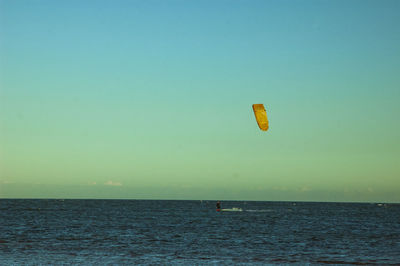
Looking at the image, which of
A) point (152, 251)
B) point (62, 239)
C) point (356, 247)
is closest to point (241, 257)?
point (152, 251)

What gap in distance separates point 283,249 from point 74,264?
18.9 metres

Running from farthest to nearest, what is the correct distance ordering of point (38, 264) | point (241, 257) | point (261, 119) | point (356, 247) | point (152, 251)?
point (356, 247), point (152, 251), point (241, 257), point (38, 264), point (261, 119)

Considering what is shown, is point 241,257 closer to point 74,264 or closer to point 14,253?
point 74,264

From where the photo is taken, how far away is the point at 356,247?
1734 inches

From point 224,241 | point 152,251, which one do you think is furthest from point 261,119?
point 224,241

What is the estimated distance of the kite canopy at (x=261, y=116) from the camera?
82.7ft

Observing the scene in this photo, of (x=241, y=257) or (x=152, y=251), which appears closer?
(x=241, y=257)

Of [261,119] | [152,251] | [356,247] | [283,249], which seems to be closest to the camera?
[261,119]

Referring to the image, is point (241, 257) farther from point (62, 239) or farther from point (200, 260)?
point (62, 239)

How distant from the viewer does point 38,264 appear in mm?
27438

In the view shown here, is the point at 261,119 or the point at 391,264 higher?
the point at 261,119

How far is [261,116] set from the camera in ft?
83.0

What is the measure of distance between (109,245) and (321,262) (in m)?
18.1

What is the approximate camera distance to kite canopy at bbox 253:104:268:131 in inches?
993
